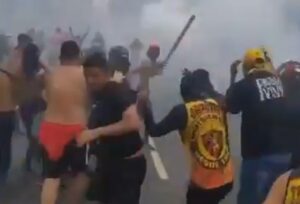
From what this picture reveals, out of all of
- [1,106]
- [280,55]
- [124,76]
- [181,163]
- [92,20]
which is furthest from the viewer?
[92,20]

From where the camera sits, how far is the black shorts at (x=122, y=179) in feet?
19.4

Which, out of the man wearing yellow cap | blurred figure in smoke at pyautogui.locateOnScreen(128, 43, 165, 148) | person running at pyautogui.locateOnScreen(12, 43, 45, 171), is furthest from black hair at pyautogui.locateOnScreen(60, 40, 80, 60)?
person running at pyautogui.locateOnScreen(12, 43, 45, 171)

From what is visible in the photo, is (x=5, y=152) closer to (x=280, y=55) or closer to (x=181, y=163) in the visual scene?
(x=181, y=163)

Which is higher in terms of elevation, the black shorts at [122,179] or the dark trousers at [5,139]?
the black shorts at [122,179]

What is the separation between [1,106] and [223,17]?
1078 centimetres

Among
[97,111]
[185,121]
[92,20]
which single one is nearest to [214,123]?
[185,121]

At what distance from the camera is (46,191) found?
6.32 meters

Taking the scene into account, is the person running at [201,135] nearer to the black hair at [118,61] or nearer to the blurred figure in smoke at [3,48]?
the black hair at [118,61]

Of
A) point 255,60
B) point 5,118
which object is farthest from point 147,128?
point 5,118

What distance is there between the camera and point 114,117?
5879 mm

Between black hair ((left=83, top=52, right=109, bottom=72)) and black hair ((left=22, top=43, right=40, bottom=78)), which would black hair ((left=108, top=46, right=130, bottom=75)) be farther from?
black hair ((left=22, top=43, right=40, bottom=78))

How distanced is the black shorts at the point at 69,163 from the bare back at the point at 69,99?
23cm

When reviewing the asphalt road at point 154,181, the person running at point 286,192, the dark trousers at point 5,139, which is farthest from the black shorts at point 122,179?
the dark trousers at point 5,139

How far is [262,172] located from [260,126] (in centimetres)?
30
